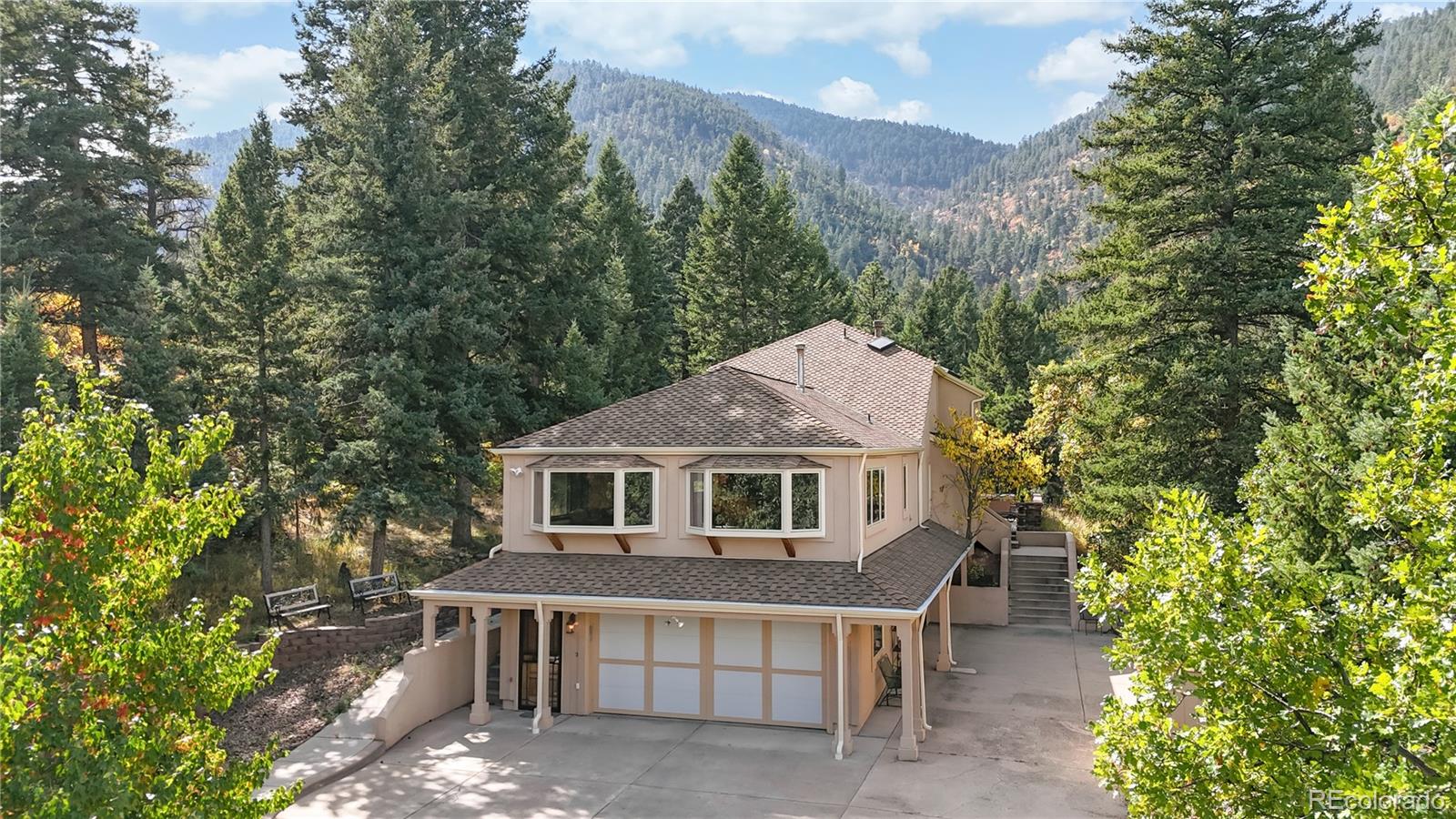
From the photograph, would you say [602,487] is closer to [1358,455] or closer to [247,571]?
[247,571]

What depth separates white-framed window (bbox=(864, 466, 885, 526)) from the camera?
16906mm

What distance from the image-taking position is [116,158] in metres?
28.2

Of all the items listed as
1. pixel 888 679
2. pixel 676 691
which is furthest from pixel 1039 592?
pixel 676 691

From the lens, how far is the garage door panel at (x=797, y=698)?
1553 cm

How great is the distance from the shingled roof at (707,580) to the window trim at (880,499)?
60 cm

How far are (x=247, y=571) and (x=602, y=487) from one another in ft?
35.0

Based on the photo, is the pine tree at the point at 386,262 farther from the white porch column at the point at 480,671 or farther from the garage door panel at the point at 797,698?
the garage door panel at the point at 797,698

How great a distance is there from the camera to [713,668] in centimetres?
1608

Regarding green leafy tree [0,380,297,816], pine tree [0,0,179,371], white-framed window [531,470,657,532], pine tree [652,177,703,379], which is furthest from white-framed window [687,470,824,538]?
pine tree [652,177,703,379]

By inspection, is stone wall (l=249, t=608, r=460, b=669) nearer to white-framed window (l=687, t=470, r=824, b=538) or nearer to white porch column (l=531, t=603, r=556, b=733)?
white porch column (l=531, t=603, r=556, b=733)

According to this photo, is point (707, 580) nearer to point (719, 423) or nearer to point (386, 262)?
point (719, 423)

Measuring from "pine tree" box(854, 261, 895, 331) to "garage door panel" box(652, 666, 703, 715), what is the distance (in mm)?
48431

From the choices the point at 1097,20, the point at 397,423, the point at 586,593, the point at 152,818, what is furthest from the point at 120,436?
the point at 1097,20

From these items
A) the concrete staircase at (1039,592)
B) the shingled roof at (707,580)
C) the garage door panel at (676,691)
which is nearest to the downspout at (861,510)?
the shingled roof at (707,580)
